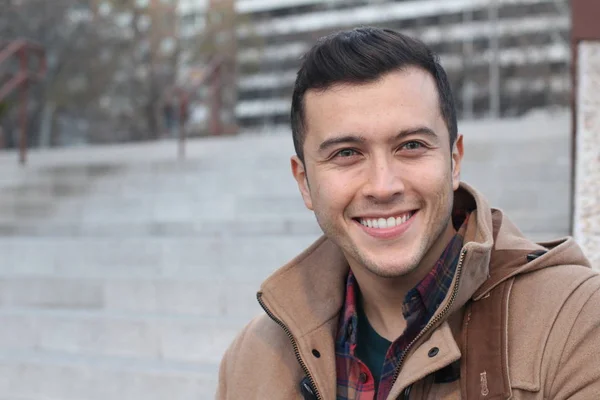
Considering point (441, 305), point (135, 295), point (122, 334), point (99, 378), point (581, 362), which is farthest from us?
point (135, 295)

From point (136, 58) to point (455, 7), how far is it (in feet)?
100.0

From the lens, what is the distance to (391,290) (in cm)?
163

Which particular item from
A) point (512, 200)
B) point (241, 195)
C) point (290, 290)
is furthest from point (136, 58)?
point (290, 290)

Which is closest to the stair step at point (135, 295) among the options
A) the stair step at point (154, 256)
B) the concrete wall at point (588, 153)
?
the stair step at point (154, 256)

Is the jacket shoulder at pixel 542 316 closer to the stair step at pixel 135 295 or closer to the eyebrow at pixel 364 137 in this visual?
the eyebrow at pixel 364 137

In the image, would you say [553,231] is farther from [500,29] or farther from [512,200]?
[500,29]

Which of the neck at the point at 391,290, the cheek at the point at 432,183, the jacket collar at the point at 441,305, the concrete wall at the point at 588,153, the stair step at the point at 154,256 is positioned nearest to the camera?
the jacket collar at the point at 441,305

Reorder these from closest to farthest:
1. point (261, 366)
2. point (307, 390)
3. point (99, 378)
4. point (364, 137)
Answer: point (364, 137)
point (307, 390)
point (261, 366)
point (99, 378)

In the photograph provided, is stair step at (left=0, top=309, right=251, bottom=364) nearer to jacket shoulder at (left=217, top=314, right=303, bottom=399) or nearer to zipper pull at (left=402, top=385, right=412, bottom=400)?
jacket shoulder at (left=217, top=314, right=303, bottom=399)

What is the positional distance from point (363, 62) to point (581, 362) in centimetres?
71

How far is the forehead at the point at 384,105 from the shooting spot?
1.50 m

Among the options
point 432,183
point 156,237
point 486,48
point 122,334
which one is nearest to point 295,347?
point 432,183

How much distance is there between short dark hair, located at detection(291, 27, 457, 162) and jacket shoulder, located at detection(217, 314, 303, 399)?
0.48m

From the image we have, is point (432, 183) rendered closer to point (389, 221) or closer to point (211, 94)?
point (389, 221)
